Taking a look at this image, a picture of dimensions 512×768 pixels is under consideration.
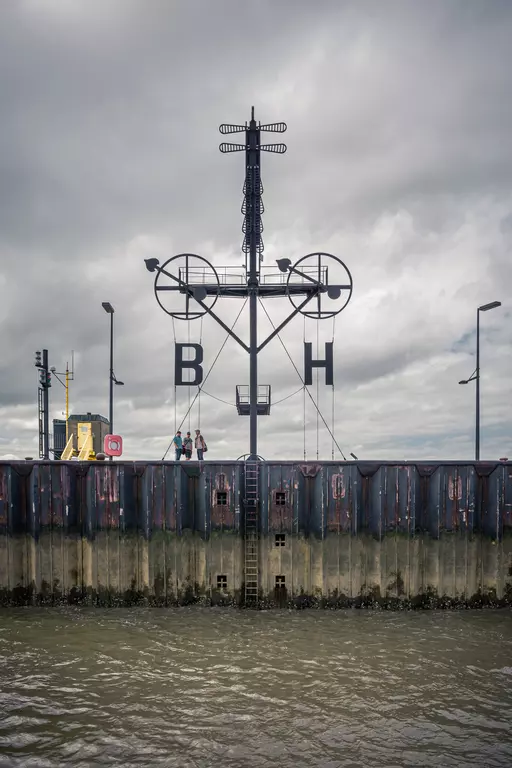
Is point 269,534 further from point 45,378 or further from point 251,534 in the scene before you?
point 45,378

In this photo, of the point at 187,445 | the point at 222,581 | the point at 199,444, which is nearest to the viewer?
the point at 222,581

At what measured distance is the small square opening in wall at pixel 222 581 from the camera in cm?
1403

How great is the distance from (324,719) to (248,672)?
2169 millimetres

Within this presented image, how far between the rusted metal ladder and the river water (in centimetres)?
76

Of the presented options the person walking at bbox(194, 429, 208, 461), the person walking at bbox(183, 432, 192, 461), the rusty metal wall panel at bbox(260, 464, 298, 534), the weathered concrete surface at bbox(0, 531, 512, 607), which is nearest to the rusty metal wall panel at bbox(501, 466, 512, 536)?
the weathered concrete surface at bbox(0, 531, 512, 607)

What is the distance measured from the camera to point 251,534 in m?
14.1

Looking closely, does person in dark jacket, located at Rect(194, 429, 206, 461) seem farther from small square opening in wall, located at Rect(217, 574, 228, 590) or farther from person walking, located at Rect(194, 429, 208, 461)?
small square opening in wall, located at Rect(217, 574, 228, 590)

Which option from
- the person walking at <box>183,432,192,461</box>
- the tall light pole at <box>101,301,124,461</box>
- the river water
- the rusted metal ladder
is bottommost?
the river water

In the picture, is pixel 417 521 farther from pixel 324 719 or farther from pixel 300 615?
Answer: pixel 324 719

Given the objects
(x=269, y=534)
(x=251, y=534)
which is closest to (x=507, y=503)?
(x=269, y=534)

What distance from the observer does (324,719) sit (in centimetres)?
809

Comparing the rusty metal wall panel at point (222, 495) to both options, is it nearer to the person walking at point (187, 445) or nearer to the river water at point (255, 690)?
the river water at point (255, 690)

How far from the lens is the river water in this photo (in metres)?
7.29

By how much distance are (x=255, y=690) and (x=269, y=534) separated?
528cm
